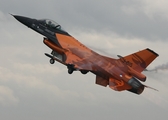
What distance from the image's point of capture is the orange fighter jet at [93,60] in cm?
3653

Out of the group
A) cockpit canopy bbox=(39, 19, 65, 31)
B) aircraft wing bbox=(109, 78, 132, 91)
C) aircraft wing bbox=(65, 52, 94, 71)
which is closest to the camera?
aircraft wing bbox=(109, 78, 132, 91)

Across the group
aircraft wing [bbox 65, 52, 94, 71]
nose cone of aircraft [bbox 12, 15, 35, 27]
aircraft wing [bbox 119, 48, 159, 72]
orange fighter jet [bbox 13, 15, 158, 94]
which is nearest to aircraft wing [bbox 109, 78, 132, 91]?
orange fighter jet [bbox 13, 15, 158, 94]

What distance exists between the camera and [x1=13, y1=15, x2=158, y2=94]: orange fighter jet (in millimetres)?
36531

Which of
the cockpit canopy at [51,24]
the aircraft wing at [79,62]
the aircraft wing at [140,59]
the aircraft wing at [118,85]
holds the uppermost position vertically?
the cockpit canopy at [51,24]

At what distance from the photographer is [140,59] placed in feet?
121

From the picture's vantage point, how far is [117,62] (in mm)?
37438

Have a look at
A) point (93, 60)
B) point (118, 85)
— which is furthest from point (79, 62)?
point (118, 85)

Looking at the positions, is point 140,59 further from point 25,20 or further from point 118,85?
point 25,20

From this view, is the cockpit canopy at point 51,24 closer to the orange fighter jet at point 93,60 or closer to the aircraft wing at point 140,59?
the orange fighter jet at point 93,60

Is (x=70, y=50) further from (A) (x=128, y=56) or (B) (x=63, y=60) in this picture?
(A) (x=128, y=56)

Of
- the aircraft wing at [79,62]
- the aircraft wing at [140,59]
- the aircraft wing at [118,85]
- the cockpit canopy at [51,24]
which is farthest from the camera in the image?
the cockpit canopy at [51,24]

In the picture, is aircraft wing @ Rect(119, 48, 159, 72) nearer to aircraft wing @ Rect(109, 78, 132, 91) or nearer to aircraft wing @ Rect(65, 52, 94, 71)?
aircraft wing @ Rect(109, 78, 132, 91)

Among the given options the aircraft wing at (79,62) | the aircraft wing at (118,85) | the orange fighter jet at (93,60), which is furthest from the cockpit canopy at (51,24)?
the aircraft wing at (118,85)

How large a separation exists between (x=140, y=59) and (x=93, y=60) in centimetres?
404
